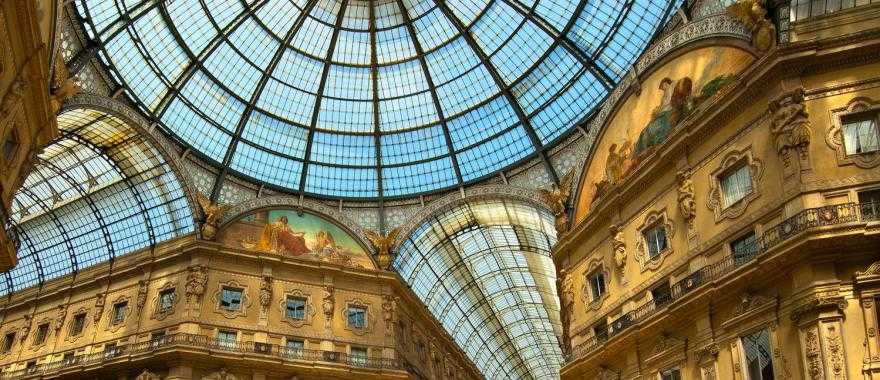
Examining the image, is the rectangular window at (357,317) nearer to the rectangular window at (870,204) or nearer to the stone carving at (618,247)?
the stone carving at (618,247)

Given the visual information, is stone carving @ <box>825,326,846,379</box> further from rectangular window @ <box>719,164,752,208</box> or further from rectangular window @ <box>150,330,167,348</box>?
rectangular window @ <box>150,330,167,348</box>

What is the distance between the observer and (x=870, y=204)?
75.5 ft

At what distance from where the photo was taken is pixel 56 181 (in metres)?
47.7

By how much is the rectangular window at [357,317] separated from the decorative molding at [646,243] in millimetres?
17158

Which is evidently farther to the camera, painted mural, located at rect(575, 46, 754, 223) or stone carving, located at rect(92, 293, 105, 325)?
stone carving, located at rect(92, 293, 105, 325)

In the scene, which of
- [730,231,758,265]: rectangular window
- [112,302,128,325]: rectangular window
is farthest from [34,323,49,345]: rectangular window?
[730,231,758,265]: rectangular window

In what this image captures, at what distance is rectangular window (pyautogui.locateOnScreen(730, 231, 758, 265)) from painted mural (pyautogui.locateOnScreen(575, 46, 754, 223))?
218 inches

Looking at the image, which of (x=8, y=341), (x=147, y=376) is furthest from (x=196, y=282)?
(x=8, y=341)

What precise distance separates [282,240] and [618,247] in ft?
66.7

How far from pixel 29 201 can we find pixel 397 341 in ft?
84.8

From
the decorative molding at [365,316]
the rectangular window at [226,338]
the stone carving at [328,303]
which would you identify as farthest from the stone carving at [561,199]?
the rectangular window at [226,338]

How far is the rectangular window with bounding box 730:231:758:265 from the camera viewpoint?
25672 mm

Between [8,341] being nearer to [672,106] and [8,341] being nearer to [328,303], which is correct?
[328,303]

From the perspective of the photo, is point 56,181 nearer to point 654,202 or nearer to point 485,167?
point 485,167
